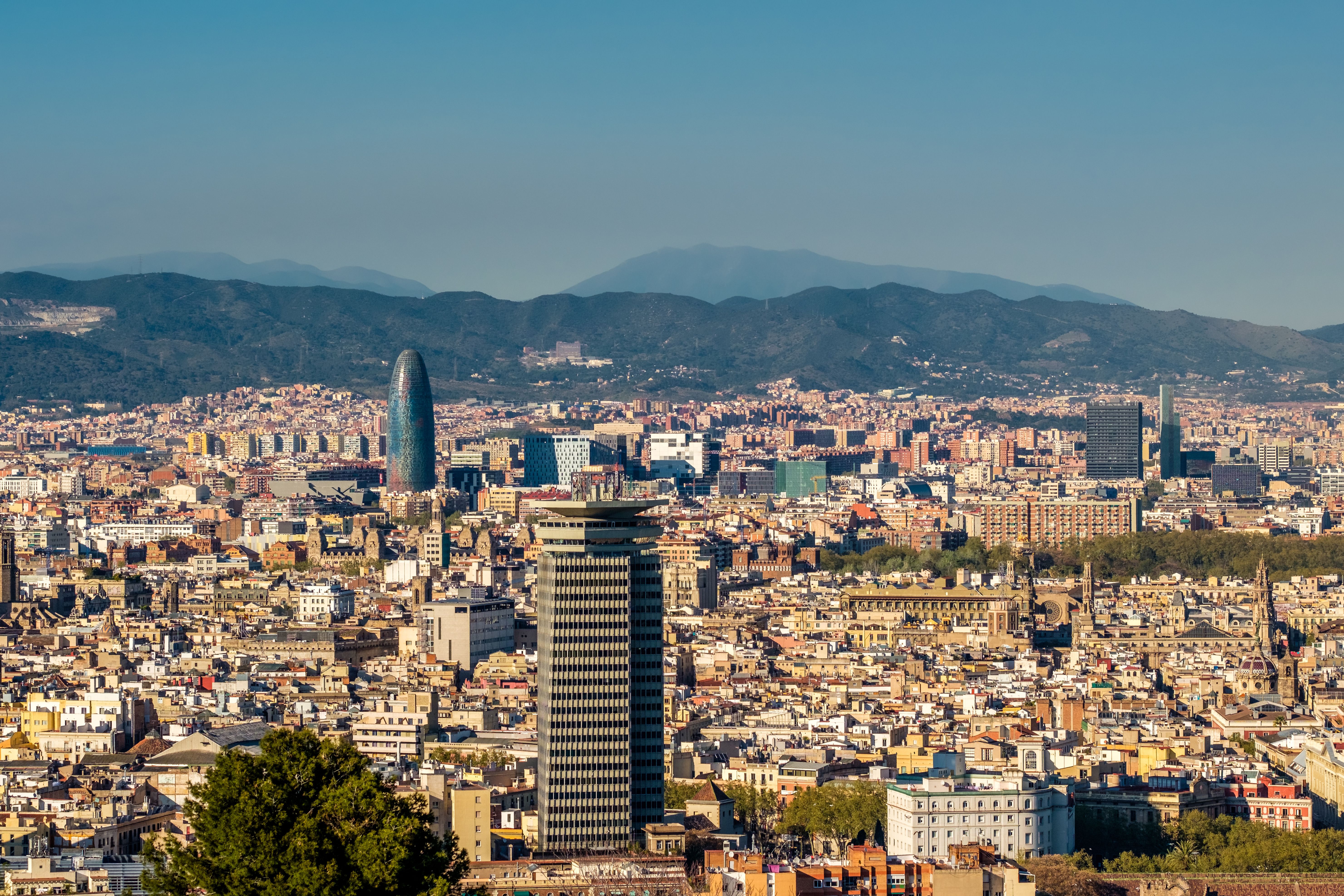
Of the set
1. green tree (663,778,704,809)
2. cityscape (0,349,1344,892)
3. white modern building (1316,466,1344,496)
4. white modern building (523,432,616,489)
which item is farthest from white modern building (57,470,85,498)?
green tree (663,778,704,809)

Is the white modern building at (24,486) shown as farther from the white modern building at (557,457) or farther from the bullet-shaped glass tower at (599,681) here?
the bullet-shaped glass tower at (599,681)

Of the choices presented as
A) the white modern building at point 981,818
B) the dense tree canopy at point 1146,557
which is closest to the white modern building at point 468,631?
the dense tree canopy at point 1146,557

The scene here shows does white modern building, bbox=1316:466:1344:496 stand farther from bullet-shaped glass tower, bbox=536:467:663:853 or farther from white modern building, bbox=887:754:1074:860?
bullet-shaped glass tower, bbox=536:467:663:853

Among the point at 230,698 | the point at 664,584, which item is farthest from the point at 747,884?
the point at 664,584

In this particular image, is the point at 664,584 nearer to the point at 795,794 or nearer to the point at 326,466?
the point at 795,794

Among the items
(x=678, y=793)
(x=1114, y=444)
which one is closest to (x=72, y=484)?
(x=1114, y=444)
